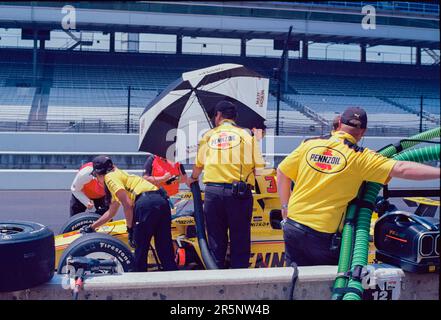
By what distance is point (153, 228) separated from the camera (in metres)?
4.93

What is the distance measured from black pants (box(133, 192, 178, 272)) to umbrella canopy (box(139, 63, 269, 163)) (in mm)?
1529

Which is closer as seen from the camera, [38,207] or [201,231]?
[201,231]

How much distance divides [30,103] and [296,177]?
65.0 ft

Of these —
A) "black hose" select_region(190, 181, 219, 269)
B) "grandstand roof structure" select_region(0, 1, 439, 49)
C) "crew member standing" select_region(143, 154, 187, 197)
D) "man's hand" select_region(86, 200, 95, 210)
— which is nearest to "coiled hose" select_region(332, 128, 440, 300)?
"black hose" select_region(190, 181, 219, 269)

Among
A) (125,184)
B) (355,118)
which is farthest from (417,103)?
(355,118)

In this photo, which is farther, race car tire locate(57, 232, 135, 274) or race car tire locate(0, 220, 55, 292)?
race car tire locate(57, 232, 135, 274)

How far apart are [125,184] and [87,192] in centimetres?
180

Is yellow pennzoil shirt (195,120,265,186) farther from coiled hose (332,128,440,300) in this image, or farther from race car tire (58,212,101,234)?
race car tire (58,212,101,234)

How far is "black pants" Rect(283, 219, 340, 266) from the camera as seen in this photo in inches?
138

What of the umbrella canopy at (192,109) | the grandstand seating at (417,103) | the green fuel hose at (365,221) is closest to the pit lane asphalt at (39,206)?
the umbrella canopy at (192,109)

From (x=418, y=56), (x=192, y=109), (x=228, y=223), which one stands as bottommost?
(x=228, y=223)

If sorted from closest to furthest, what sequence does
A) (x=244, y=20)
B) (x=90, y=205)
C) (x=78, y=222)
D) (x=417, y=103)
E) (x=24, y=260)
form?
1. (x=24, y=260)
2. (x=78, y=222)
3. (x=90, y=205)
4. (x=417, y=103)
5. (x=244, y=20)

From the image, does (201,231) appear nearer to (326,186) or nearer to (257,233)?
(257,233)
